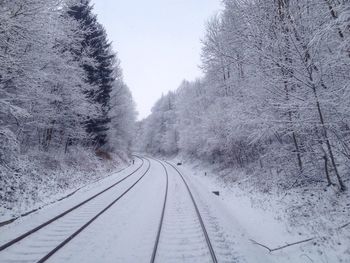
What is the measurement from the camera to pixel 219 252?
6098mm

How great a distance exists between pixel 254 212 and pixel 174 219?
338 centimetres

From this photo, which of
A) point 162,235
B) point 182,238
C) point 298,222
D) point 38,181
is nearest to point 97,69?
point 38,181

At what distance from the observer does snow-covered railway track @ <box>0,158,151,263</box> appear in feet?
18.5

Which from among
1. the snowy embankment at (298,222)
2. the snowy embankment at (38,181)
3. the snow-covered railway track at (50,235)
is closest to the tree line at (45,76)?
the snowy embankment at (38,181)

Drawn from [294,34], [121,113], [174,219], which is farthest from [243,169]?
[121,113]

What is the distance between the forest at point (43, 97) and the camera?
30.2ft

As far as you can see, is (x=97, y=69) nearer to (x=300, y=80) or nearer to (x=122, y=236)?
(x=122, y=236)

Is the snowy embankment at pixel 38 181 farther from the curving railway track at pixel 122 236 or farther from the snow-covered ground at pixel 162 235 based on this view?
the curving railway track at pixel 122 236

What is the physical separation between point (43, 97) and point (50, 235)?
30.5 feet

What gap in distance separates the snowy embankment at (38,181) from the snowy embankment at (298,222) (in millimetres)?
8488

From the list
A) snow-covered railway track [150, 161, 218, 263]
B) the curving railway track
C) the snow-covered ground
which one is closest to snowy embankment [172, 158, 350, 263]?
the snow-covered ground

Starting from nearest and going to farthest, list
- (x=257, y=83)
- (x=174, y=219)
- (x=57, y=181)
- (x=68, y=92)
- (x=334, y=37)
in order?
(x=334, y=37) → (x=174, y=219) → (x=257, y=83) → (x=57, y=181) → (x=68, y=92)

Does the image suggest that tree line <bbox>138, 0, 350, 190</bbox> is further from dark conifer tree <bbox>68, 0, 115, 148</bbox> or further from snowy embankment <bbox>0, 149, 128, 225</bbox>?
dark conifer tree <bbox>68, 0, 115, 148</bbox>

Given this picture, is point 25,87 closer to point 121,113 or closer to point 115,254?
point 115,254
